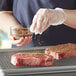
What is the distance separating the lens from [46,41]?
2322 millimetres

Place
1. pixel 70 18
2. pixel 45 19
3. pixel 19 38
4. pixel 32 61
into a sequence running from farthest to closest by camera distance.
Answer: pixel 70 18, pixel 19 38, pixel 45 19, pixel 32 61

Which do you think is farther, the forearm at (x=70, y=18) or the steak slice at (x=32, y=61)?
the forearm at (x=70, y=18)

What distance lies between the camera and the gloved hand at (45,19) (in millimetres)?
1919

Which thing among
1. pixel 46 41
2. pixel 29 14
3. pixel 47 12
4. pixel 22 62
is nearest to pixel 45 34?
pixel 46 41

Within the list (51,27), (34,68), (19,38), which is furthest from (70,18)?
(34,68)

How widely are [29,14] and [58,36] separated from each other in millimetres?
295

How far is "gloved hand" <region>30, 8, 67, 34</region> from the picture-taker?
1.92 metres

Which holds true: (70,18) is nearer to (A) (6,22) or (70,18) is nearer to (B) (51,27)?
(B) (51,27)

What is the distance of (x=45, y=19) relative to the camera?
1.95 m

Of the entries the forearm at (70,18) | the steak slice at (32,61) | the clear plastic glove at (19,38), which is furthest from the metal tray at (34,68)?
the forearm at (70,18)

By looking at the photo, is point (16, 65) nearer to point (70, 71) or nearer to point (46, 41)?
point (70, 71)

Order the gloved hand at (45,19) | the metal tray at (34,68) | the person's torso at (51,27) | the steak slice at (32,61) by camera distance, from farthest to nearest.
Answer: the person's torso at (51,27) < the gloved hand at (45,19) < the steak slice at (32,61) < the metal tray at (34,68)

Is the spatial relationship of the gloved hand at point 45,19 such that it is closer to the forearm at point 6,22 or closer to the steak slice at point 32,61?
the steak slice at point 32,61

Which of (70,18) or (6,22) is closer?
(70,18)
